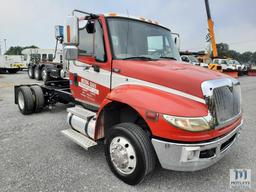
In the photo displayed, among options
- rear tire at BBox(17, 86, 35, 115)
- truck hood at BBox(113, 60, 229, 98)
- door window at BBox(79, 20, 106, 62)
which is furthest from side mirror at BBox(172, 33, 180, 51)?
rear tire at BBox(17, 86, 35, 115)

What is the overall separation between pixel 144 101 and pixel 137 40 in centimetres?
128

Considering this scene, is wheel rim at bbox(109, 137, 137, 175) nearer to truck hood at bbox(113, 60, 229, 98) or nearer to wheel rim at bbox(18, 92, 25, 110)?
truck hood at bbox(113, 60, 229, 98)

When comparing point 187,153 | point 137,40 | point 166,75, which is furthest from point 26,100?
point 187,153

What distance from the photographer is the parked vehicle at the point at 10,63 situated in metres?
22.9

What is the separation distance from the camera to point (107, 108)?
3143 millimetres

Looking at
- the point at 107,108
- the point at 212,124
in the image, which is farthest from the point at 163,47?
the point at 212,124

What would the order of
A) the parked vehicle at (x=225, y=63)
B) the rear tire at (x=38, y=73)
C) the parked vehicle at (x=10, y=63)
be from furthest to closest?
the parked vehicle at (x=225, y=63) < the parked vehicle at (x=10, y=63) < the rear tire at (x=38, y=73)

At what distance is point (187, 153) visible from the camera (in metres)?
2.30

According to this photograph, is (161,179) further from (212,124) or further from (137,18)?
(137,18)

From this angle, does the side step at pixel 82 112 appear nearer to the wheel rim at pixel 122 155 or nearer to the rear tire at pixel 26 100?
the wheel rim at pixel 122 155

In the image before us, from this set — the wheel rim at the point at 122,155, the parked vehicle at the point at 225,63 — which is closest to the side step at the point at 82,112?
the wheel rim at the point at 122,155

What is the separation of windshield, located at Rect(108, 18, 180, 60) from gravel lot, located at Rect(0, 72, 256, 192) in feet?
6.03

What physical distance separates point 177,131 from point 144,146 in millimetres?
483

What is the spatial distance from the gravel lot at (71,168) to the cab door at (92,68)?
1025 millimetres
